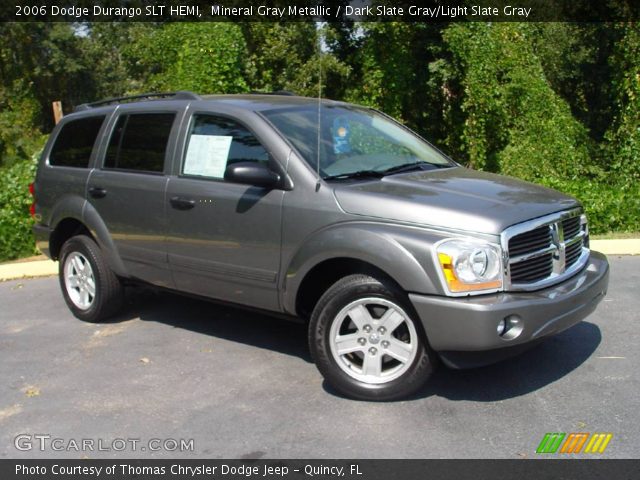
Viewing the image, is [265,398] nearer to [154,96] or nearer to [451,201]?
[451,201]

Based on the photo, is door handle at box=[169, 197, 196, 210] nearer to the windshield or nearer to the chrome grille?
the windshield

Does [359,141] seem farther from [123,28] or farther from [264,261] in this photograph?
[123,28]

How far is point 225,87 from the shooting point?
41.0ft

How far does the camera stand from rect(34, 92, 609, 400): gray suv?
13.4 feet

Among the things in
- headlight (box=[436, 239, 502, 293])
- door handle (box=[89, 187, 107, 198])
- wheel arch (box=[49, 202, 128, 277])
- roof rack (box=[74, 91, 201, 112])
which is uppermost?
roof rack (box=[74, 91, 201, 112])

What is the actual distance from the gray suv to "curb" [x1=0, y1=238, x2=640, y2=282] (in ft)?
8.72

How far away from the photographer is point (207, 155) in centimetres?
524

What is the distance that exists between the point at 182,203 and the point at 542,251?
2.49 metres

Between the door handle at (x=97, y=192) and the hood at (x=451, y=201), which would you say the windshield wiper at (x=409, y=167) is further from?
the door handle at (x=97, y=192)

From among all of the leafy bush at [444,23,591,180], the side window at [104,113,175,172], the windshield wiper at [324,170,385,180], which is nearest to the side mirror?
the windshield wiper at [324,170,385,180]

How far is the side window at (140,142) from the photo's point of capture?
18.2 ft
